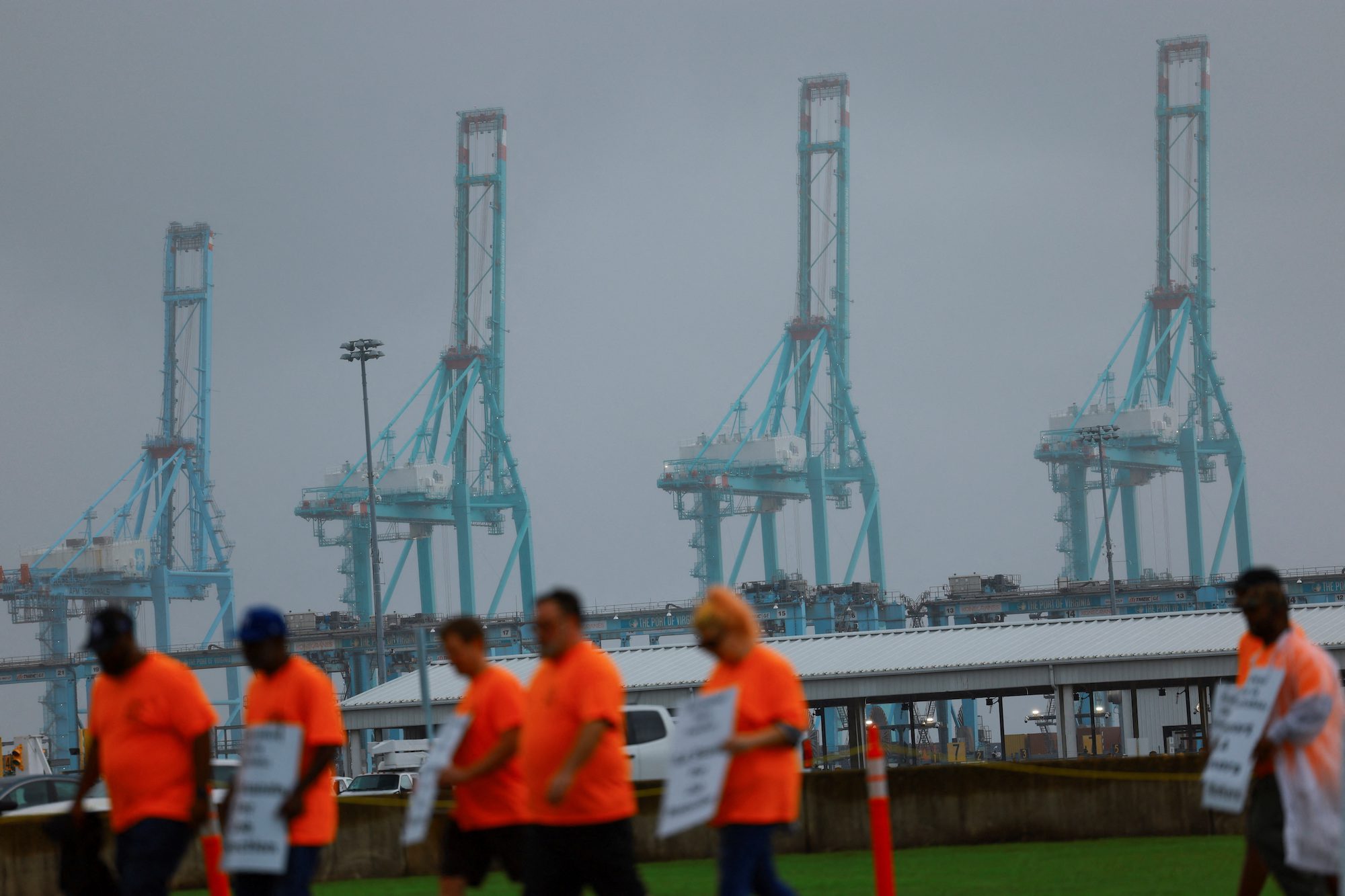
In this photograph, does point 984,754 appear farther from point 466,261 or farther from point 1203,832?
point 1203,832

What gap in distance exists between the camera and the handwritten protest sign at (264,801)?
6.38 meters

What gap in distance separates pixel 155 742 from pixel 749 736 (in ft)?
7.06

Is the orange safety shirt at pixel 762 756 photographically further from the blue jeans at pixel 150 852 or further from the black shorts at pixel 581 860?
the blue jeans at pixel 150 852

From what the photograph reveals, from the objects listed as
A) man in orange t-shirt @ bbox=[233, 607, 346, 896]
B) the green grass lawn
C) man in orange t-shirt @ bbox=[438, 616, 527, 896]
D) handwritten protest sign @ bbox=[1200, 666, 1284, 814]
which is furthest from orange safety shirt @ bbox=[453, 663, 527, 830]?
the green grass lawn

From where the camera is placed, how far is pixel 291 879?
6445 millimetres

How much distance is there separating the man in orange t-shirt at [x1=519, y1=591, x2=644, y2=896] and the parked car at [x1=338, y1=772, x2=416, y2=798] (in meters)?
21.6

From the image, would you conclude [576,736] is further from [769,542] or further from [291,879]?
[769,542]

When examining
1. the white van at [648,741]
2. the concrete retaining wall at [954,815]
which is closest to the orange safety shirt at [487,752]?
the concrete retaining wall at [954,815]

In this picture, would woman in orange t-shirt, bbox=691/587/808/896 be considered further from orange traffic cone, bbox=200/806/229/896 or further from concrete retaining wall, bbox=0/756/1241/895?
concrete retaining wall, bbox=0/756/1241/895

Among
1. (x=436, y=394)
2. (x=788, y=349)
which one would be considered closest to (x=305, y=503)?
(x=436, y=394)

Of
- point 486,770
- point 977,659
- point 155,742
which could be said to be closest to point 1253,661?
point 486,770

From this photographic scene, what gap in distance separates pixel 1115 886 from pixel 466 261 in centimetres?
8915

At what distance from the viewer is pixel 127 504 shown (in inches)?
4013

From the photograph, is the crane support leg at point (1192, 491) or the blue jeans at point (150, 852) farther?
the crane support leg at point (1192, 491)
